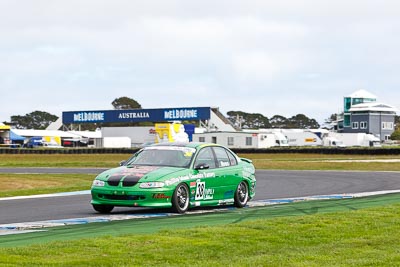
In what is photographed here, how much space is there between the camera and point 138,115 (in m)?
94.6

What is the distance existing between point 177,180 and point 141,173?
683mm

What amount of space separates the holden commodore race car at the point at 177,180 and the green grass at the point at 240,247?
298 cm

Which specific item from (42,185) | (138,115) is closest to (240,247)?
(42,185)

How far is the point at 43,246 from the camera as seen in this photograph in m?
9.69

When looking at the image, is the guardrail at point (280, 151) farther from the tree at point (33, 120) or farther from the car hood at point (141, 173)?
the tree at point (33, 120)

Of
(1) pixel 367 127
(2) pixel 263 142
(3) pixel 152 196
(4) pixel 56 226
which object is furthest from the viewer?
(1) pixel 367 127

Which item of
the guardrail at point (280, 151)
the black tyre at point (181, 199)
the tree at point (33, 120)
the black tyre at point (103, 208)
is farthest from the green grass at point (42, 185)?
the tree at point (33, 120)

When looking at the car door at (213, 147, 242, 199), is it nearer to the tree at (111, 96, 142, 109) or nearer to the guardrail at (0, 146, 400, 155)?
the guardrail at (0, 146, 400, 155)

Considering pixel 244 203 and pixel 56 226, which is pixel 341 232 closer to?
pixel 56 226

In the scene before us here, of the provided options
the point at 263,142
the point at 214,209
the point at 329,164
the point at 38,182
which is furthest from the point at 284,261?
the point at 263,142

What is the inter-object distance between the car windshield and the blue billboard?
72062mm

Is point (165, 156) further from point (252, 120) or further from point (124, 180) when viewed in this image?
point (252, 120)

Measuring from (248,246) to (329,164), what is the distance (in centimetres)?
3720

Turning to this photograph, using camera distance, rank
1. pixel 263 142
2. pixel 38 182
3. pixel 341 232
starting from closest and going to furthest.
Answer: pixel 341 232
pixel 38 182
pixel 263 142
